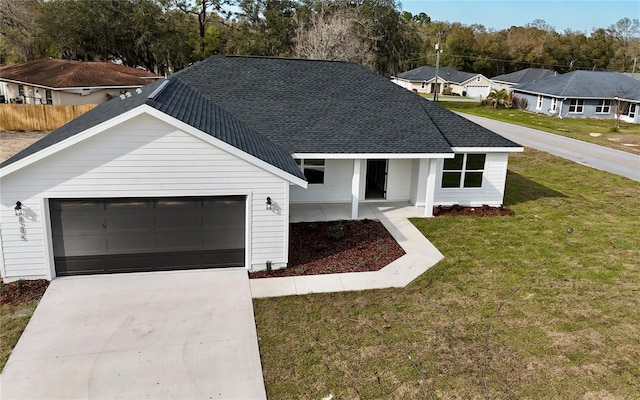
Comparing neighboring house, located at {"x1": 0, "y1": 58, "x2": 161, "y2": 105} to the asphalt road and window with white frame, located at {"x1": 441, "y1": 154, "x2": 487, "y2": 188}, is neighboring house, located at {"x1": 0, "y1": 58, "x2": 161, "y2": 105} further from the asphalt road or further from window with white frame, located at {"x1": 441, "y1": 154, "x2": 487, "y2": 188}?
the asphalt road

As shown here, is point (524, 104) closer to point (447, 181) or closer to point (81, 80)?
point (447, 181)

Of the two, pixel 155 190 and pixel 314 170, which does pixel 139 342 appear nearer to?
pixel 155 190

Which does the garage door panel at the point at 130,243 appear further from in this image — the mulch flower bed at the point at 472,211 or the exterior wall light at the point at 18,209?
the mulch flower bed at the point at 472,211

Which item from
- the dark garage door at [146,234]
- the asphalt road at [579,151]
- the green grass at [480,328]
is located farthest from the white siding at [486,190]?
the asphalt road at [579,151]

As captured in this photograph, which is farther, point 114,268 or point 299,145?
point 299,145

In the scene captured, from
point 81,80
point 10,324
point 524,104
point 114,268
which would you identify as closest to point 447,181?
point 114,268

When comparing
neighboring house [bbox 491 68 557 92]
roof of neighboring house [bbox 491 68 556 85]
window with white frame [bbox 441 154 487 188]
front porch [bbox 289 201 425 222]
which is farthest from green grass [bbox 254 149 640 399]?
roof of neighboring house [bbox 491 68 556 85]
